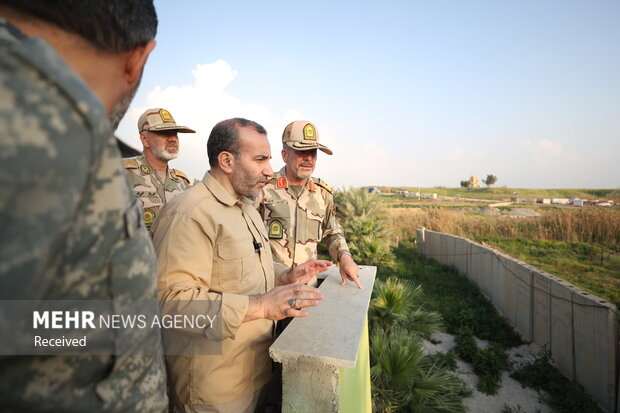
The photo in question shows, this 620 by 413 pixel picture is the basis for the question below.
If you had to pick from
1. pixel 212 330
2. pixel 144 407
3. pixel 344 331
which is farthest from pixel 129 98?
pixel 344 331

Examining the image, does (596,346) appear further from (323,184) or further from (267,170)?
(267,170)

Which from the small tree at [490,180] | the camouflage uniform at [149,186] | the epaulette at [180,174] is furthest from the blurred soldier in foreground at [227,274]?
the small tree at [490,180]

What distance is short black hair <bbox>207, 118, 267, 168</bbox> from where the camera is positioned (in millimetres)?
2104

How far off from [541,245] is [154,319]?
15830mm

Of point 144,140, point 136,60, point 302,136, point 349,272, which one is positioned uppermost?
point 144,140

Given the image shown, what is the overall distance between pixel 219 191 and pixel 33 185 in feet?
5.02

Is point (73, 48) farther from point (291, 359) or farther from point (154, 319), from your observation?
point (291, 359)

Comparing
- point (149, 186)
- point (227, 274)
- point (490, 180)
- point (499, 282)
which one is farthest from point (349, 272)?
point (490, 180)

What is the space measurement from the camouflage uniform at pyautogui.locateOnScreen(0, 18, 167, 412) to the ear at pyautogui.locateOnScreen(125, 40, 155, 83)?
0.25 metres

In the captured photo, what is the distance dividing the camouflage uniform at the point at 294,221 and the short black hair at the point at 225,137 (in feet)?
6.16

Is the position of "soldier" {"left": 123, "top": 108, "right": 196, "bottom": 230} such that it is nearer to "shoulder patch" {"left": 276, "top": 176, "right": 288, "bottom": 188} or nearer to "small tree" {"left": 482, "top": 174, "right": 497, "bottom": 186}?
"shoulder patch" {"left": 276, "top": 176, "right": 288, "bottom": 188}

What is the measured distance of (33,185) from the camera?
0.43 metres

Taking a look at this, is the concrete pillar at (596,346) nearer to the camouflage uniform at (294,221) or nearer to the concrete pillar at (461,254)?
the camouflage uniform at (294,221)

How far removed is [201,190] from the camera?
1.91 m
